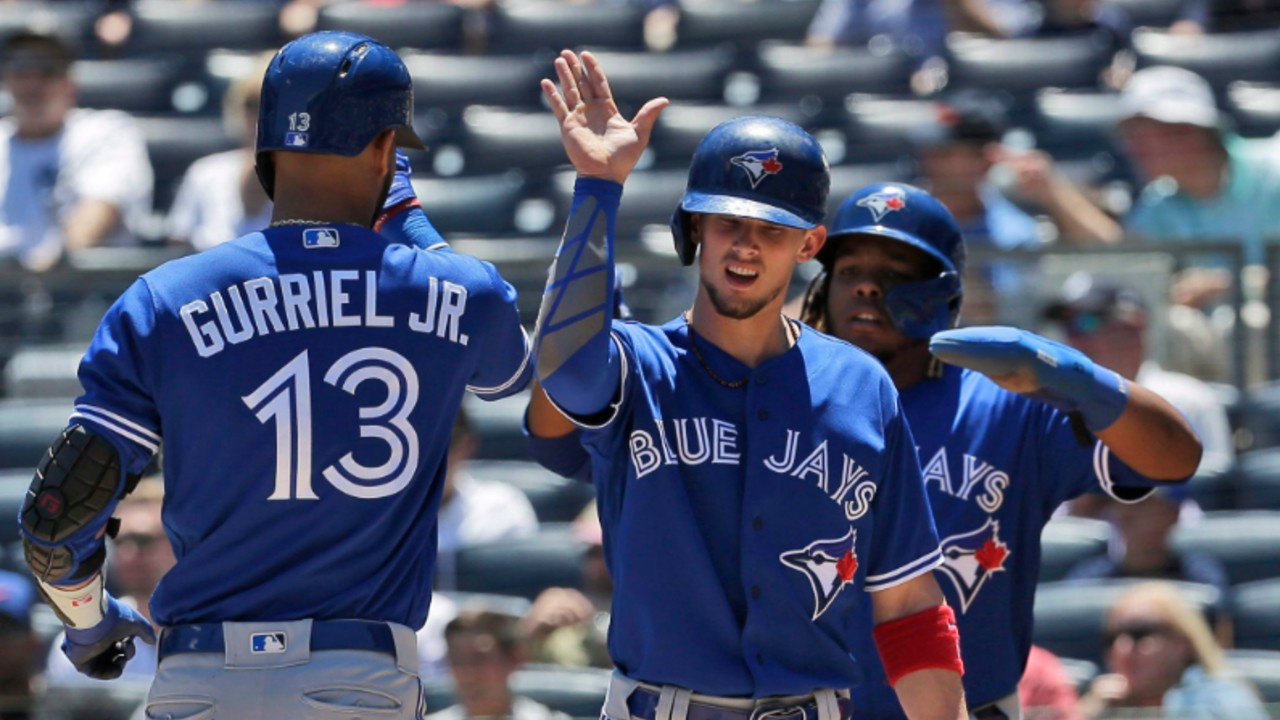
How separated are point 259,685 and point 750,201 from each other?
104cm

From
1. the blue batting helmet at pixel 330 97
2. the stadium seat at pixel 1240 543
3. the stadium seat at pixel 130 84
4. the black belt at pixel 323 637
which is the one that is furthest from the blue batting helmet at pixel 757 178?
the stadium seat at pixel 130 84

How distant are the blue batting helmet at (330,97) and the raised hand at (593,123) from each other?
0.81 feet

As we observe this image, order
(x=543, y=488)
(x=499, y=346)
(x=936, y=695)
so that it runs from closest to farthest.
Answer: (x=499, y=346) < (x=936, y=695) < (x=543, y=488)

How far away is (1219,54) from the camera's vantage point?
806cm

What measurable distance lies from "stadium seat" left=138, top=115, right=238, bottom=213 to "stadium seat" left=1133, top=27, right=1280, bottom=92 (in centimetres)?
382

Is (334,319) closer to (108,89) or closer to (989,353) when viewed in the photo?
(989,353)

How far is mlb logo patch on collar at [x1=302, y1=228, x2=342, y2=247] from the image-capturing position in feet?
9.21

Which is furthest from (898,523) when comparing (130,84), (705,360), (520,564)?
(130,84)

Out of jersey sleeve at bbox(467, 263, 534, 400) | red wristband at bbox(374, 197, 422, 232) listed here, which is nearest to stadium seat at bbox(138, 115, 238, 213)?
red wristband at bbox(374, 197, 422, 232)

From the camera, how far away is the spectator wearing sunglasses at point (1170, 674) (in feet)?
16.7

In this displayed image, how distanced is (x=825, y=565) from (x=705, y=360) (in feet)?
1.25

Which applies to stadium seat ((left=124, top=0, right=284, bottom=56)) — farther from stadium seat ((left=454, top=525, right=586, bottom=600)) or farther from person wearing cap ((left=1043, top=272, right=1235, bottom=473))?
person wearing cap ((left=1043, top=272, right=1235, bottom=473))

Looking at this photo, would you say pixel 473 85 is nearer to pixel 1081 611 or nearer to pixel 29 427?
pixel 29 427

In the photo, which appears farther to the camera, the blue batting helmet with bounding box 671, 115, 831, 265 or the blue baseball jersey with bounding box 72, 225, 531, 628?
the blue batting helmet with bounding box 671, 115, 831, 265
